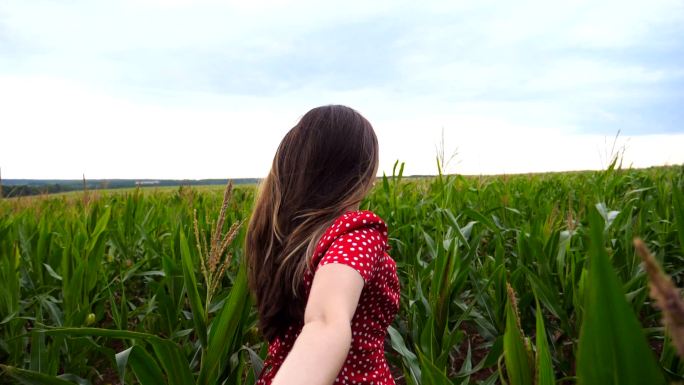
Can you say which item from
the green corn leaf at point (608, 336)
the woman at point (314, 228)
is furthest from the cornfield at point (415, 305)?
the woman at point (314, 228)

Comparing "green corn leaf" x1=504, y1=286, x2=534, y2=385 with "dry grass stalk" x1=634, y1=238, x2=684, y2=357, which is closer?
"dry grass stalk" x1=634, y1=238, x2=684, y2=357

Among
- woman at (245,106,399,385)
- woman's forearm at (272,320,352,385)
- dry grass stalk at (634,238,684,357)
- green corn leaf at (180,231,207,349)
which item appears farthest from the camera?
green corn leaf at (180,231,207,349)

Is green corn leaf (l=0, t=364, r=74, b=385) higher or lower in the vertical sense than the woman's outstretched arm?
lower

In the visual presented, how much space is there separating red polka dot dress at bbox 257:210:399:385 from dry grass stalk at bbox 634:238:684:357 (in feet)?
2.68

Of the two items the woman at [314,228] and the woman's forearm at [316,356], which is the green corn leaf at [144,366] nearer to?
the woman at [314,228]

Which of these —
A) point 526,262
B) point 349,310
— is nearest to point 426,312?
point 526,262

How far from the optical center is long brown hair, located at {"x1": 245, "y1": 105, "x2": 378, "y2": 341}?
1.35 m

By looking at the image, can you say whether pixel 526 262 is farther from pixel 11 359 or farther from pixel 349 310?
pixel 11 359

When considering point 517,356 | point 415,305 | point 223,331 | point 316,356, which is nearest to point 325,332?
point 316,356

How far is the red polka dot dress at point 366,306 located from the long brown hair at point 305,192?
0.08 meters

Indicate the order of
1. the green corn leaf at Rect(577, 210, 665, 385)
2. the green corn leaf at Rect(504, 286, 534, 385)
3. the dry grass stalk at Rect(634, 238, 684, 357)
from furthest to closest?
the green corn leaf at Rect(504, 286, 534, 385) < the green corn leaf at Rect(577, 210, 665, 385) < the dry grass stalk at Rect(634, 238, 684, 357)

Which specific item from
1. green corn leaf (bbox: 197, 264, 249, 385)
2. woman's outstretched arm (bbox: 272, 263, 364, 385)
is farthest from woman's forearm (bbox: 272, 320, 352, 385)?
green corn leaf (bbox: 197, 264, 249, 385)

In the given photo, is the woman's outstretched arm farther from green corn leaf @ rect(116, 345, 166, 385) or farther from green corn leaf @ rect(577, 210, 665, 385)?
green corn leaf @ rect(116, 345, 166, 385)

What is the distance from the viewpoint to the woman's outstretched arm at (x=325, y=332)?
2.48ft
